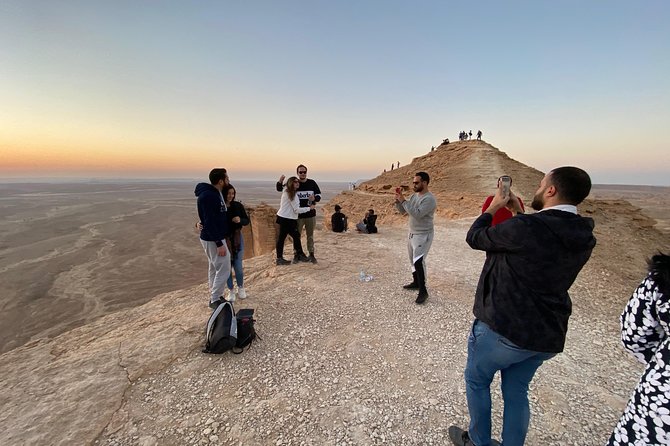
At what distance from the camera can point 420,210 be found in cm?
432

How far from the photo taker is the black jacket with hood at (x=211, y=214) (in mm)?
4164

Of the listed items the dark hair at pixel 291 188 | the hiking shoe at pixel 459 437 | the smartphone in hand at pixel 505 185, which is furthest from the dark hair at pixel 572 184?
the dark hair at pixel 291 188

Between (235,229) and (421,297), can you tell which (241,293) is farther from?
(421,297)

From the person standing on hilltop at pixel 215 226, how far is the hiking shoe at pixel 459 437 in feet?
11.8

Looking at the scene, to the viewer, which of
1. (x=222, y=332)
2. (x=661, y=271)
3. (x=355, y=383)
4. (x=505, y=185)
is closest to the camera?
(x=661, y=271)

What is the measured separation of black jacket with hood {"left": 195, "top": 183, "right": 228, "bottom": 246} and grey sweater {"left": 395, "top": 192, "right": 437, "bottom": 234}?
2.83 m

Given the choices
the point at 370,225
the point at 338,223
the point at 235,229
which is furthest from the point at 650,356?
the point at 338,223

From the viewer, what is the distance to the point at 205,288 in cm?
633

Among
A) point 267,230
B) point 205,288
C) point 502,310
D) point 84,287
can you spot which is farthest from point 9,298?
point 502,310

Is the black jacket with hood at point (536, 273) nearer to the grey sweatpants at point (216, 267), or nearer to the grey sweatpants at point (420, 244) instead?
Result: the grey sweatpants at point (420, 244)

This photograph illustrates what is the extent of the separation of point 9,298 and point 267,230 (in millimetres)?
18497

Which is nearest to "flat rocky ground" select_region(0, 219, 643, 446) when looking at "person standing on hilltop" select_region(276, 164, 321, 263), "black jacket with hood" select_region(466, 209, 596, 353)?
"black jacket with hood" select_region(466, 209, 596, 353)

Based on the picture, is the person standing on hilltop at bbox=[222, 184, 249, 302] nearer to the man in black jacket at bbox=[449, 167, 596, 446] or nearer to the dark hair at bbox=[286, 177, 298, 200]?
the dark hair at bbox=[286, 177, 298, 200]

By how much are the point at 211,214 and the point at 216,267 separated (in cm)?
89
